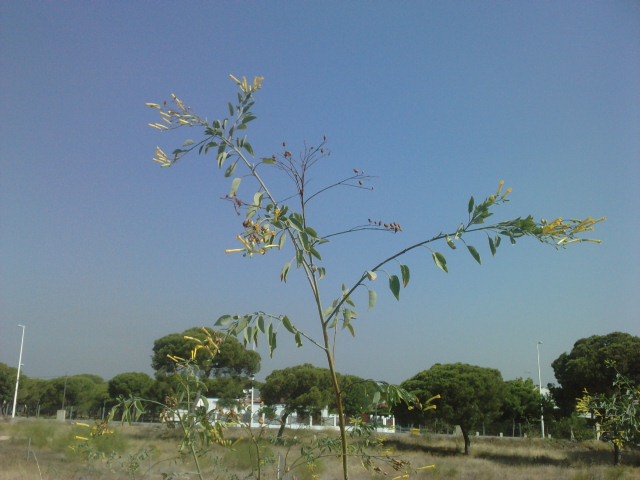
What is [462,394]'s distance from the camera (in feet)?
60.5

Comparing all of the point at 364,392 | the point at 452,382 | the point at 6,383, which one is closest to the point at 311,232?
the point at 364,392

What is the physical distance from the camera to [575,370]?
17.3m

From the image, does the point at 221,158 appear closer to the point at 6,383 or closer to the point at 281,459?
the point at 281,459

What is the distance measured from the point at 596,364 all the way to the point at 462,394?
12.9 feet

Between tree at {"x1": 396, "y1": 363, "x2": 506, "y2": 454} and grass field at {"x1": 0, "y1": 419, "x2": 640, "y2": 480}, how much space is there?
1005mm

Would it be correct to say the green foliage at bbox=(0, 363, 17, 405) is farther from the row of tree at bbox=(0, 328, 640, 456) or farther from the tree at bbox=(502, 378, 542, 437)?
the tree at bbox=(502, 378, 542, 437)

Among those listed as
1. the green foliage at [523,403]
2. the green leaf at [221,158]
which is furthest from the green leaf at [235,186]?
the green foliage at [523,403]

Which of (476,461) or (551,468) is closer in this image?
(551,468)

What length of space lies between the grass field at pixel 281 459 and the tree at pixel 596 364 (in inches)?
72.3

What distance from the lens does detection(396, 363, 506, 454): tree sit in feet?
60.3

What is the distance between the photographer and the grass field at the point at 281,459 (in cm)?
725

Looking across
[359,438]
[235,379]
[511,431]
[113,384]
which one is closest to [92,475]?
[359,438]

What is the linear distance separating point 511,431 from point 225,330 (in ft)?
100

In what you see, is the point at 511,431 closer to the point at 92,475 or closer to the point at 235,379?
the point at 235,379
